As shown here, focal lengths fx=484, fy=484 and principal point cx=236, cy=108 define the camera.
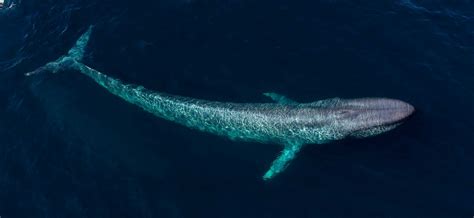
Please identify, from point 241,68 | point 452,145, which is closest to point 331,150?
point 452,145

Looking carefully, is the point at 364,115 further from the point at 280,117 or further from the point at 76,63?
the point at 76,63

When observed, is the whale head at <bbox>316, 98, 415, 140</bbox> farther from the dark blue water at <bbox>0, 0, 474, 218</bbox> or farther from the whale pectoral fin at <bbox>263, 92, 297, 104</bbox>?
the whale pectoral fin at <bbox>263, 92, 297, 104</bbox>

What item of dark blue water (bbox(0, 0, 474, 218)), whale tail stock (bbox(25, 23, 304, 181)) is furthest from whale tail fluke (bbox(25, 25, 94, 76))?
dark blue water (bbox(0, 0, 474, 218))

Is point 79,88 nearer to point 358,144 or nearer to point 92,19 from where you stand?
point 92,19

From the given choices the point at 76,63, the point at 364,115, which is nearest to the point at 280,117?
the point at 364,115

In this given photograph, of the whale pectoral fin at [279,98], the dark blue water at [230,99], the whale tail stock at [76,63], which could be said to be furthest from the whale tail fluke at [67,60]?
the whale pectoral fin at [279,98]
